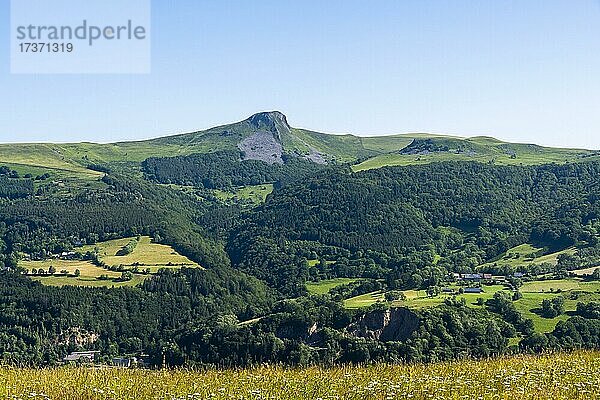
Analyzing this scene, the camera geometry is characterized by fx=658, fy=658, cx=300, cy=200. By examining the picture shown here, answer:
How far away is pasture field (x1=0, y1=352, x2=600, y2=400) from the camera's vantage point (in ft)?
47.6

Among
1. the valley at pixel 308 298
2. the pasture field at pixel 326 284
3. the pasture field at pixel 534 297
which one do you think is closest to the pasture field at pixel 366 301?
the pasture field at pixel 534 297

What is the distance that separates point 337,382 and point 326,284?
146m

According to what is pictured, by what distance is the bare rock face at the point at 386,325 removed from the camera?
278 feet

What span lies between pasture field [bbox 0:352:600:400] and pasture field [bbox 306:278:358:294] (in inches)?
5195

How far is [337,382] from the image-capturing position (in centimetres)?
1662

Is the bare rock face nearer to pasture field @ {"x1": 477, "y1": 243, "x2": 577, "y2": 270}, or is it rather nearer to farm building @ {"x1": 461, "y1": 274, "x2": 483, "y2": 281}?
farm building @ {"x1": 461, "y1": 274, "x2": 483, "y2": 281}

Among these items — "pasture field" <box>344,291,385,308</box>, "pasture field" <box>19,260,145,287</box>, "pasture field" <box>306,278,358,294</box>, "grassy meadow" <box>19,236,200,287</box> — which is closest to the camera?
"pasture field" <box>344,291,385,308</box>

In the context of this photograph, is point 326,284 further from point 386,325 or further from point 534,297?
point 386,325

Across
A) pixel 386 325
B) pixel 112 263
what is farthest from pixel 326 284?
pixel 386 325

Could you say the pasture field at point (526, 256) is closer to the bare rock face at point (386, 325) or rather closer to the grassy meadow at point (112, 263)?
the bare rock face at point (386, 325)

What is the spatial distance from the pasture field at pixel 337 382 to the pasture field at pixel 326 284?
132m

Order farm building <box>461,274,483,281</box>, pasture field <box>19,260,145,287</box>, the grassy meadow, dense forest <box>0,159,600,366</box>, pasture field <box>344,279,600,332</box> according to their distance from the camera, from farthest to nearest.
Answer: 1. the grassy meadow
2. pasture field <box>19,260,145,287</box>
3. farm building <box>461,274,483,281</box>
4. pasture field <box>344,279,600,332</box>
5. dense forest <box>0,159,600,366</box>

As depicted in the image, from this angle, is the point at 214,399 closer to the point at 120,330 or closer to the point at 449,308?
the point at 449,308

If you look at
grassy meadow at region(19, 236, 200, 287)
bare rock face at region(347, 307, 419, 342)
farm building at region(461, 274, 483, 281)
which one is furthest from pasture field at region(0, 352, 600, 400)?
grassy meadow at region(19, 236, 200, 287)
